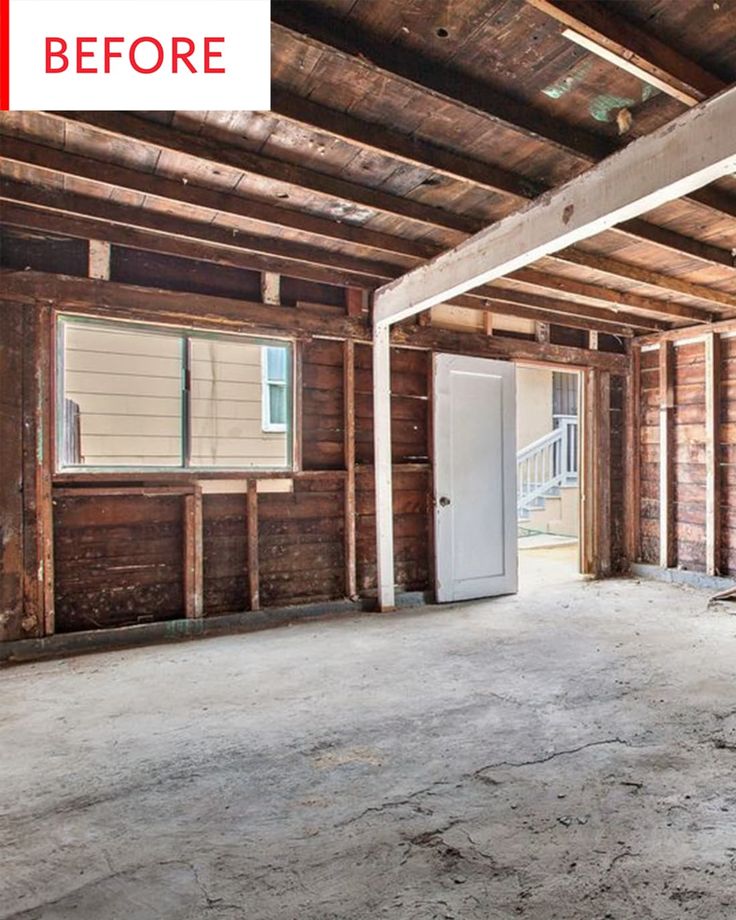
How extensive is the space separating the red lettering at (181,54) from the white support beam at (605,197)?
69.9 inches

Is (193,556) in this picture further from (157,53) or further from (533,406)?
(533,406)

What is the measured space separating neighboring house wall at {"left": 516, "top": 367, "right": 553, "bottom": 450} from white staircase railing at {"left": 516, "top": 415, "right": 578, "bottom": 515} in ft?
4.87

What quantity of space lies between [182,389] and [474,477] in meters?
2.46

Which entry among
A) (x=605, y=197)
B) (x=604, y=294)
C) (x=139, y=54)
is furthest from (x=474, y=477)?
(x=139, y=54)

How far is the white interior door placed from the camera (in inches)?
186

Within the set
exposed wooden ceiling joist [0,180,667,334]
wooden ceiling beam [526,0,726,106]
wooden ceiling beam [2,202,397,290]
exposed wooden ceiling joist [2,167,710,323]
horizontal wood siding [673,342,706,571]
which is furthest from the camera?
horizontal wood siding [673,342,706,571]

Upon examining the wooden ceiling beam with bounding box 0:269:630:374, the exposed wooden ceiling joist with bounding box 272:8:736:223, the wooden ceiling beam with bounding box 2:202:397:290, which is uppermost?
the exposed wooden ceiling joist with bounding box 272:8:736:223

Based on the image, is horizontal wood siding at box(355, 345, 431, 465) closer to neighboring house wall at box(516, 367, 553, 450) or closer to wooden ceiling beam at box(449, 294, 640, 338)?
wooden ceiling beam at box(449, 294, 640, 338)

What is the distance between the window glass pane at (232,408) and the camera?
411cm

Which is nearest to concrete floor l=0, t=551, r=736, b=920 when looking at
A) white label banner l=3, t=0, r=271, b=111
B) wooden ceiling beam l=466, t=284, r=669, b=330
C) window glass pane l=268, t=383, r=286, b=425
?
window glass pane l=268, t=383, r=286, b=425

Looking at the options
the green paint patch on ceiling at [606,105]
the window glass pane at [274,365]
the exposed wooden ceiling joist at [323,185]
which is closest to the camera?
the green paint patch on ceiling at [606,105]

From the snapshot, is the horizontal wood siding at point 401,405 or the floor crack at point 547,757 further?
the horizontal wood siding at point 401,405

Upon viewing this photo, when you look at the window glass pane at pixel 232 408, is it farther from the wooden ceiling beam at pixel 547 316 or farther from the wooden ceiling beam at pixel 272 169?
the wooden ceiling beam at pixel 547 316

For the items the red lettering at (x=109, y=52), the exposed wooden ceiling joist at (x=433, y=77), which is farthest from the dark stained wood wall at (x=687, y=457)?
the red lettering at (x=109, y=52)
